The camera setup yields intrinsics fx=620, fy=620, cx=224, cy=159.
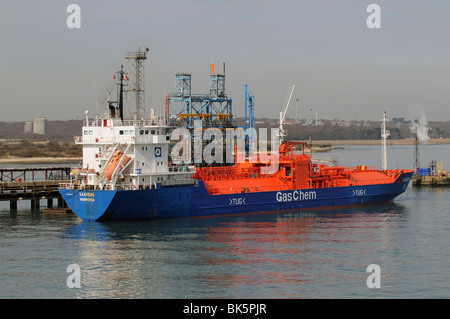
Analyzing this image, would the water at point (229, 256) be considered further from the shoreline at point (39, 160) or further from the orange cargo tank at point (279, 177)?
the shoreline at point (39, 160)

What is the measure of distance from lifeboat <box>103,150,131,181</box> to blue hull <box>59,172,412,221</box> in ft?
4.71

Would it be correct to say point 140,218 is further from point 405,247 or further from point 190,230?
point 405,247

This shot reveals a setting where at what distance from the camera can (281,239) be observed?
3784 centimetres

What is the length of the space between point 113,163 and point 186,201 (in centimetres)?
600

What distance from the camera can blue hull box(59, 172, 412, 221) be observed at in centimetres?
4147

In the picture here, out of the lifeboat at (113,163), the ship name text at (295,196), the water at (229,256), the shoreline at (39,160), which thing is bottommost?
the water at (229,256)

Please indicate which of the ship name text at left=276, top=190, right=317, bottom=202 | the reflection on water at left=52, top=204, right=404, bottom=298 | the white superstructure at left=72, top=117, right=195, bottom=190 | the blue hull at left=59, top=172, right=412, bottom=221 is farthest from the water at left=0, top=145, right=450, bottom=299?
the white superstructure at left=72, top=117, right=195, bottom=190

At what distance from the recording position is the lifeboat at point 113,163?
4169 centimetres

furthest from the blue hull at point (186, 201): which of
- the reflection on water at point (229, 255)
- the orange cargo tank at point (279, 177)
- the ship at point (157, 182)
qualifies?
the orange cargo tank at point (279, 177)

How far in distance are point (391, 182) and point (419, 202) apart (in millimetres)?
3105

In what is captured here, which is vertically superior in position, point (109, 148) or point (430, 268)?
point (109, 148)

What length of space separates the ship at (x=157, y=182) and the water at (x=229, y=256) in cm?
116

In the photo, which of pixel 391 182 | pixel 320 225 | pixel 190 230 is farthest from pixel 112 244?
pixel 391 182
